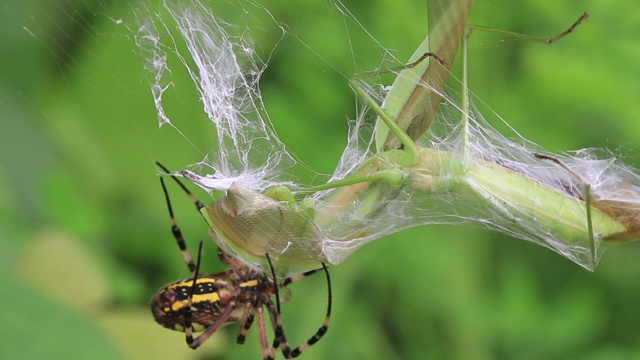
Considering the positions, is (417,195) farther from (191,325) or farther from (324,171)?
(191,325)

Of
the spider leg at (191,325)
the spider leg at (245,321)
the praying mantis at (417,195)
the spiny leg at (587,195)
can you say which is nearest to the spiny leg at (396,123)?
the praying mantis at (417,195)

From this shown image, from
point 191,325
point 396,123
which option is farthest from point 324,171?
point 396,123

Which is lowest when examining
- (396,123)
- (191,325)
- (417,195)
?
(191,325)

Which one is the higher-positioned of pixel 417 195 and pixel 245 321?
pixel 417 195

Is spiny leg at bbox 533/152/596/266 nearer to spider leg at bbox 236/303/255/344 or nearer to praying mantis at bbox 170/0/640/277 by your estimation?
praying mantis at bbox 170/0/640/277

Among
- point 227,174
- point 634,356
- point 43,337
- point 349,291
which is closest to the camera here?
point 227,174

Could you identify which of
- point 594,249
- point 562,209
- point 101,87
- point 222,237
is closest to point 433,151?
point 562,209

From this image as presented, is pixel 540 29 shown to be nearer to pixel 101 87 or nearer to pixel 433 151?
pixel 433 151
